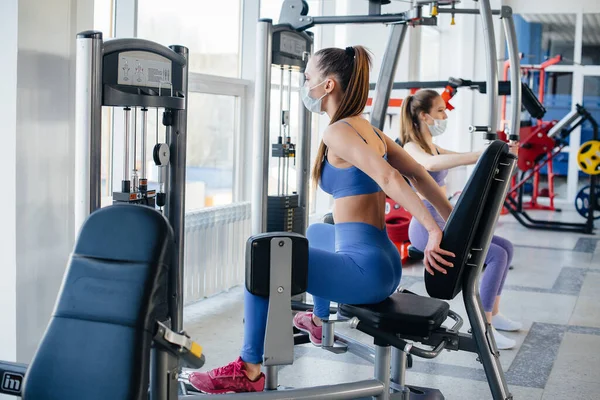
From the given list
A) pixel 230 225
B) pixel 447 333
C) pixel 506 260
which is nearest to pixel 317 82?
pixel 447 333

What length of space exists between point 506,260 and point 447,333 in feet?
4.44

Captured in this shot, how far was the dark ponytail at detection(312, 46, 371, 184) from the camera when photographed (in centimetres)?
246

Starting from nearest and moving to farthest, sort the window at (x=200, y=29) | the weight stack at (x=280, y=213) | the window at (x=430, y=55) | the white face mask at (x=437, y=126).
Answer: the white face mask at (x=437, y=126), the weight stack at (x=280, y=213), the window at (x=200, y=29), the window at (x=430, y=55)

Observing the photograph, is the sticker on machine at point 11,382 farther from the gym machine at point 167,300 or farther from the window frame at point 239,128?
the window frame at point 239,128

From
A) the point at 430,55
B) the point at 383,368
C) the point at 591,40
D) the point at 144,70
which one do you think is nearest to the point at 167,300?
the point at 383,368

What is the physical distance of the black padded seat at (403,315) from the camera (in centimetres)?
221

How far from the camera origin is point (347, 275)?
2.30 meters

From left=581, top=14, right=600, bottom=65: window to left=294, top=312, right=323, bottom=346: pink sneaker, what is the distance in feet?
29.1

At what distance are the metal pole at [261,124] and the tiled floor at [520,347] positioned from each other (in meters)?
0.64

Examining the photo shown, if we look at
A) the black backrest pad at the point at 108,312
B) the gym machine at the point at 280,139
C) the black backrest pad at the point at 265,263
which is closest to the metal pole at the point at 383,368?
the black backrest pad at the point at 265,263

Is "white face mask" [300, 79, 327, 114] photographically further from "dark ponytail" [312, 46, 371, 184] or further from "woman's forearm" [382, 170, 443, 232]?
"woman's forearm" [382, 170, 443, 232]

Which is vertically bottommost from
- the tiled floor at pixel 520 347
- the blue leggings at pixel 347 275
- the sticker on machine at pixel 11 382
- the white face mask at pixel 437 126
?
the tiled floor at pixel 520 347

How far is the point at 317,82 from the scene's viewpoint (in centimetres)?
249

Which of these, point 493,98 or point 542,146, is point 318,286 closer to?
point 493,98
